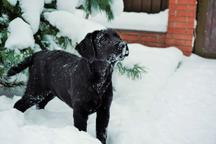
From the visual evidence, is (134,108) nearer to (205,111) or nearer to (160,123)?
(160,123)

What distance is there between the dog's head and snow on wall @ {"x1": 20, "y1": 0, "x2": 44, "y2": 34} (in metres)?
1.16

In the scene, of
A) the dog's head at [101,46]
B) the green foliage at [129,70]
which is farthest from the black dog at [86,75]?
the green foliage at [129,70]

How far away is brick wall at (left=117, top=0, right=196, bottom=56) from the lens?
6758mm

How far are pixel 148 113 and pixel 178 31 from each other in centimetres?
292

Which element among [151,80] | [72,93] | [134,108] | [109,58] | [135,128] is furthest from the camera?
[151,80]

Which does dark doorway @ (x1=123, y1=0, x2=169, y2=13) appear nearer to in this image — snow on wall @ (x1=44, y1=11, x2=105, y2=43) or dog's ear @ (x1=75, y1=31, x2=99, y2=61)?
snow on wall @ (x1=44, y1=11, x2=105, y2=43)

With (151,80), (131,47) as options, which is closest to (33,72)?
(151,80)

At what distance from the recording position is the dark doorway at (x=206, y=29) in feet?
22.3

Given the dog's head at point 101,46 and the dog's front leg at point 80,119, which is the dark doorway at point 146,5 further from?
the dog's front leg at point 80,119

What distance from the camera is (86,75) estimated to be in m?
3.32

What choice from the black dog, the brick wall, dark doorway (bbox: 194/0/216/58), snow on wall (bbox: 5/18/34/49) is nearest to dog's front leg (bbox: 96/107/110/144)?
the black dog

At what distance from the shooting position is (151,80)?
17.6ft

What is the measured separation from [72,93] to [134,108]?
1323 mm

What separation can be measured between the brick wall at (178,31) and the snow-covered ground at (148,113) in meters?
0.59
